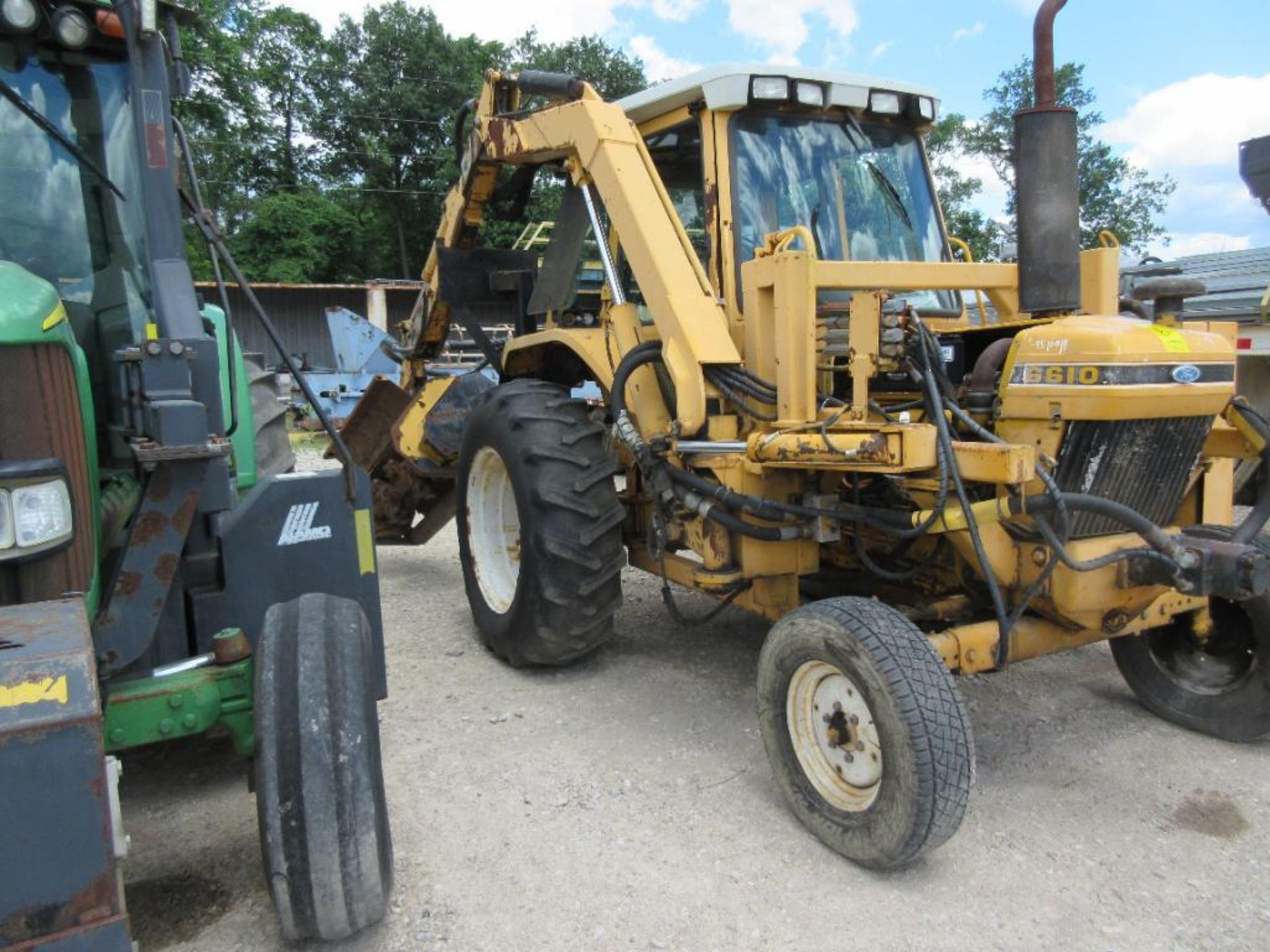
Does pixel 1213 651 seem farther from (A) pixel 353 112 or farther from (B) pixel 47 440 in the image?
(A) pixel 353 112

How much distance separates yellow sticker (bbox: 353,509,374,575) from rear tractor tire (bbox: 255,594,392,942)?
755 mm

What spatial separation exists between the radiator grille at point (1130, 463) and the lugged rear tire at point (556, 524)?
180cm

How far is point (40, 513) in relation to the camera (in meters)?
2.20

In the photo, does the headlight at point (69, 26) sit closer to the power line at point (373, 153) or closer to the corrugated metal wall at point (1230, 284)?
the corrugated metal wall at point (1230, 284)

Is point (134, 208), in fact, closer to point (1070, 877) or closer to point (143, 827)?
point (143, 827)

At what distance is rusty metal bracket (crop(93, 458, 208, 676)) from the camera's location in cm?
243

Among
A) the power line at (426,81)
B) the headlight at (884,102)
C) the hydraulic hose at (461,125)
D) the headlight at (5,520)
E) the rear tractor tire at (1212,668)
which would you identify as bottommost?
the rear tractor tire at (1212,668)

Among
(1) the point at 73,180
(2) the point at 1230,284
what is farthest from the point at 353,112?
(1) the point at 73,180

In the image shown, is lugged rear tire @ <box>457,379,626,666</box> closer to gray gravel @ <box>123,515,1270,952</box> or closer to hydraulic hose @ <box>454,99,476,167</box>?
gray gravel @ <box>123,515,1270,952</box>

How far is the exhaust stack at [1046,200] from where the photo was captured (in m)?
3.00

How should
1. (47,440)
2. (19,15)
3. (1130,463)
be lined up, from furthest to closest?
(1130,463), (19,15), (47,440)

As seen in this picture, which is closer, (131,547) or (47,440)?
(47,440)

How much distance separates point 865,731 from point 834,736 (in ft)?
0.40

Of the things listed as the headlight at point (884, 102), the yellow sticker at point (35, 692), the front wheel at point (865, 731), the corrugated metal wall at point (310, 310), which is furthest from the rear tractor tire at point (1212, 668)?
the corrugated metal wall at point (310, 310)
